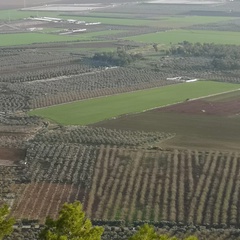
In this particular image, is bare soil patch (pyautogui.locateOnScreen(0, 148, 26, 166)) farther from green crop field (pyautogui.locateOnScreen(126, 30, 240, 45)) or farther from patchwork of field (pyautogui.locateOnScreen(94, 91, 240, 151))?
green crop field (pyautogui.locateOnScreen(126, 30, 240, 45))

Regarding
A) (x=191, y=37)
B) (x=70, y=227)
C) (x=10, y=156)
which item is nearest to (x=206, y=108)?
(x=10, y=156)

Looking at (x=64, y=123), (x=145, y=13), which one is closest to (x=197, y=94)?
(x=64, y=123)

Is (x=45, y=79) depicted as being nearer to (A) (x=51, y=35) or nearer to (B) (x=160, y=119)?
(B) (x=160, y=119)

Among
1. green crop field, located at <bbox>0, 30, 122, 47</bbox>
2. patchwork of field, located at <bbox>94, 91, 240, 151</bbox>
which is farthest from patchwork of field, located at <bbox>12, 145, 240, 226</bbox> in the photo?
green crop field, located at <bbox>0, 30, 122, 47</bbox>

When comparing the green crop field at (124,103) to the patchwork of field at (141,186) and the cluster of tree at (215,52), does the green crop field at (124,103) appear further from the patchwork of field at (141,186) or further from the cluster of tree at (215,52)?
the cluster of tree at (215,52)

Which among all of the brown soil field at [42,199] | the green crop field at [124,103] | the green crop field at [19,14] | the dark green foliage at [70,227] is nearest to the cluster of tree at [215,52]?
the green crop field at [124,103]
